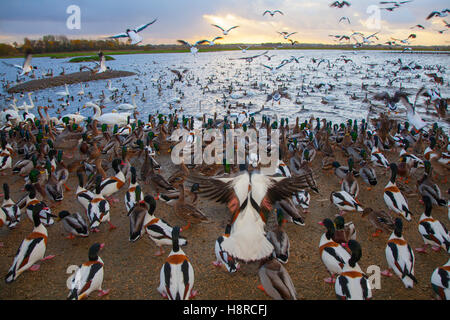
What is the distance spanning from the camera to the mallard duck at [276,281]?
13.9 feet

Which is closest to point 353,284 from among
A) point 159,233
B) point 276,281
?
point 276,281

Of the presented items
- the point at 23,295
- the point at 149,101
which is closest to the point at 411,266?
the point at 23,295

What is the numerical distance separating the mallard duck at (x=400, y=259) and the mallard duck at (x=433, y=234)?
885mm

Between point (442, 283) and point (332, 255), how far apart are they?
166cm

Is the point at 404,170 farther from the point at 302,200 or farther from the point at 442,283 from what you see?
the point at 442,283

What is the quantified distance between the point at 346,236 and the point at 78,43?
81.7 m

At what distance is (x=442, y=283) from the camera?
4.36m

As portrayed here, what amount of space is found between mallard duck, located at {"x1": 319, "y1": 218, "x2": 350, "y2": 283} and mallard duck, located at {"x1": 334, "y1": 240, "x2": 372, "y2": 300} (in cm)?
23

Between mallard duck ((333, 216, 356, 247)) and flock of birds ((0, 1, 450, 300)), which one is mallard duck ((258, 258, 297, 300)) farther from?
mallard duck ((333, 216, 356, 247))

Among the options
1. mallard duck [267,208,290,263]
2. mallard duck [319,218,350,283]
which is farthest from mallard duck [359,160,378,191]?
mallard duck [267,208,290,263]

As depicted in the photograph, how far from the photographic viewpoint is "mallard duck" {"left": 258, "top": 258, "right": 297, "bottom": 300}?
4.23 metres

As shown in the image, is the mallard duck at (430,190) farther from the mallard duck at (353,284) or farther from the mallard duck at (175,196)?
the mallard duck at (175,196)
